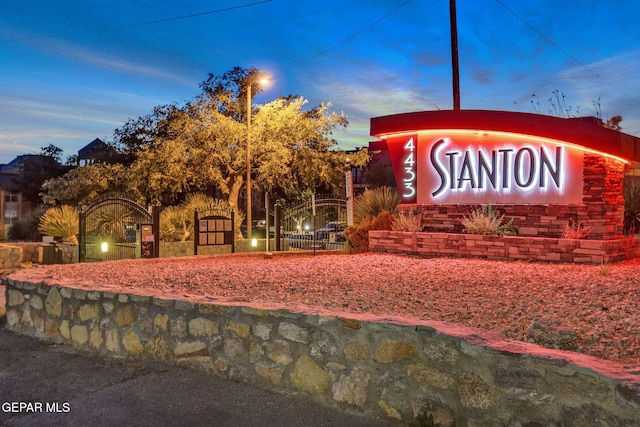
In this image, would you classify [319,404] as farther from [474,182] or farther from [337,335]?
[474,182]

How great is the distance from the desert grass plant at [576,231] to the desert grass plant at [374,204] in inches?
189

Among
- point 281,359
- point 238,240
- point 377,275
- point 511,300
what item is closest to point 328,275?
point 377,275

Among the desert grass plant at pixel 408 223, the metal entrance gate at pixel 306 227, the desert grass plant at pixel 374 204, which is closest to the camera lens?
the desert grass plant at pixel 408 223

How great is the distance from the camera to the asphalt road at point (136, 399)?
4410mm

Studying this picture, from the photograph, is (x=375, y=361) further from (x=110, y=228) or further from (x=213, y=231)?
(x=110, y=228)

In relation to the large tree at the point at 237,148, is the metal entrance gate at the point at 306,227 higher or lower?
lower

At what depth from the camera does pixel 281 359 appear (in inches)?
192

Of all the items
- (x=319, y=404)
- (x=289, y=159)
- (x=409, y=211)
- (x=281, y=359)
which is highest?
(x=289, y=159)

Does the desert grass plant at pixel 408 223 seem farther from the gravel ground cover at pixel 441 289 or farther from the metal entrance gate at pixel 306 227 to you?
the metal entrance gate at pixel 306 227

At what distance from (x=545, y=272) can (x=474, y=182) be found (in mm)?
4276

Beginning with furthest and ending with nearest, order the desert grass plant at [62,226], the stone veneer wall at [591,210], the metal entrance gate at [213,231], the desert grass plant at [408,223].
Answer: the desert grass plant at [62,226]
the metal entrance gate at [213,231]
the desert grass plant at [408,223]
the stone veneer wall at [591,210]

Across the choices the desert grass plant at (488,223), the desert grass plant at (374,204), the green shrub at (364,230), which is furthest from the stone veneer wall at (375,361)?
the desert grass plant at (374,204)

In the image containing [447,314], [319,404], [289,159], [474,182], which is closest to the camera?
[319,404]

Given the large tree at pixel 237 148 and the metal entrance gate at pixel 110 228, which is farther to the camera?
the large tree at pixel 237 148
